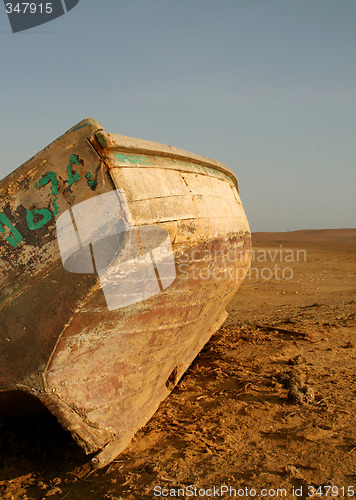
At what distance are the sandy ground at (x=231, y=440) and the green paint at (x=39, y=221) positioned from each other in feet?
4.36

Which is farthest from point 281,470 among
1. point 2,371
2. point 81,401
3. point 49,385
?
point 2,371

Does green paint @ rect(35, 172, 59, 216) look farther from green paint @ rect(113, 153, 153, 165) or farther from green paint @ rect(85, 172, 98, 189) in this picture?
green paint @ rect(113, 153, 153, 165)

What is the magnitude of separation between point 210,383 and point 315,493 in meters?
1.56

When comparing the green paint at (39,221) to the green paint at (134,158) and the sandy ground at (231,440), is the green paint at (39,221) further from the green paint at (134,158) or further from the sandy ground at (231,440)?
the sandy ground at (231,440)

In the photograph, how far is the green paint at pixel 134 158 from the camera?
206 centimetres

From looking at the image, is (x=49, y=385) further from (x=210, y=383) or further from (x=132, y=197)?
(x=210, y=383)

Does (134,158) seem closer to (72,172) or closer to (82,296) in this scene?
(72,172)

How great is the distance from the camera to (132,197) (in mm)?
2014

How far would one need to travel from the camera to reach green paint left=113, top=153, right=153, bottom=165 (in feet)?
6.75
